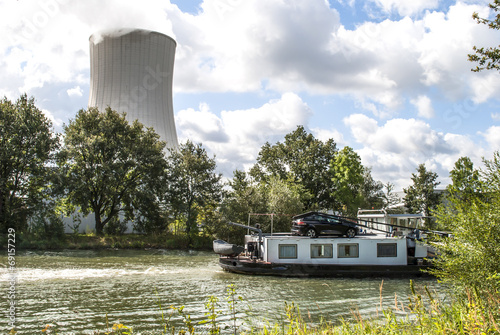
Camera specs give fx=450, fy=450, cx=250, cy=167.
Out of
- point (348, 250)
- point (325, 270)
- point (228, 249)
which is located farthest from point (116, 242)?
point (348, 250)

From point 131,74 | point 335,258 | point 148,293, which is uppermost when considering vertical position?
point 131,74

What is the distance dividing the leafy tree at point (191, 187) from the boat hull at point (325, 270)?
60.3ft

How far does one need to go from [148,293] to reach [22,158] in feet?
88.1

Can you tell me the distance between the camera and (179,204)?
41.7 m

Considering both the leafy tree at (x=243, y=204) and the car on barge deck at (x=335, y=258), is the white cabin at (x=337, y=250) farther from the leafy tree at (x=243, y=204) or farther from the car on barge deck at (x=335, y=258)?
the leafy tree at (x=243, y=204)

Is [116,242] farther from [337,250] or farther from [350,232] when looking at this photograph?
[350,232]

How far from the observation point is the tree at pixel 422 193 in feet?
186

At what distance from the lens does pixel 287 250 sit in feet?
80.8

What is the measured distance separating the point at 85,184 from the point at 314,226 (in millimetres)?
22096

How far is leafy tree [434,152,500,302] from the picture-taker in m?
10.6

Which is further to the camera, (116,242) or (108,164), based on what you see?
(108,164)

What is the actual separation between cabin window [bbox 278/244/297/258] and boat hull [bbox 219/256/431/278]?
0.69 meters

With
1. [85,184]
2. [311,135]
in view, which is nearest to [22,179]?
[85,184]

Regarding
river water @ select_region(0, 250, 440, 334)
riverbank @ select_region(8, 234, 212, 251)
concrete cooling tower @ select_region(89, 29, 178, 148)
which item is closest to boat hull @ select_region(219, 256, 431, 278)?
river water @ select_region(0, 250, 440, 334)
